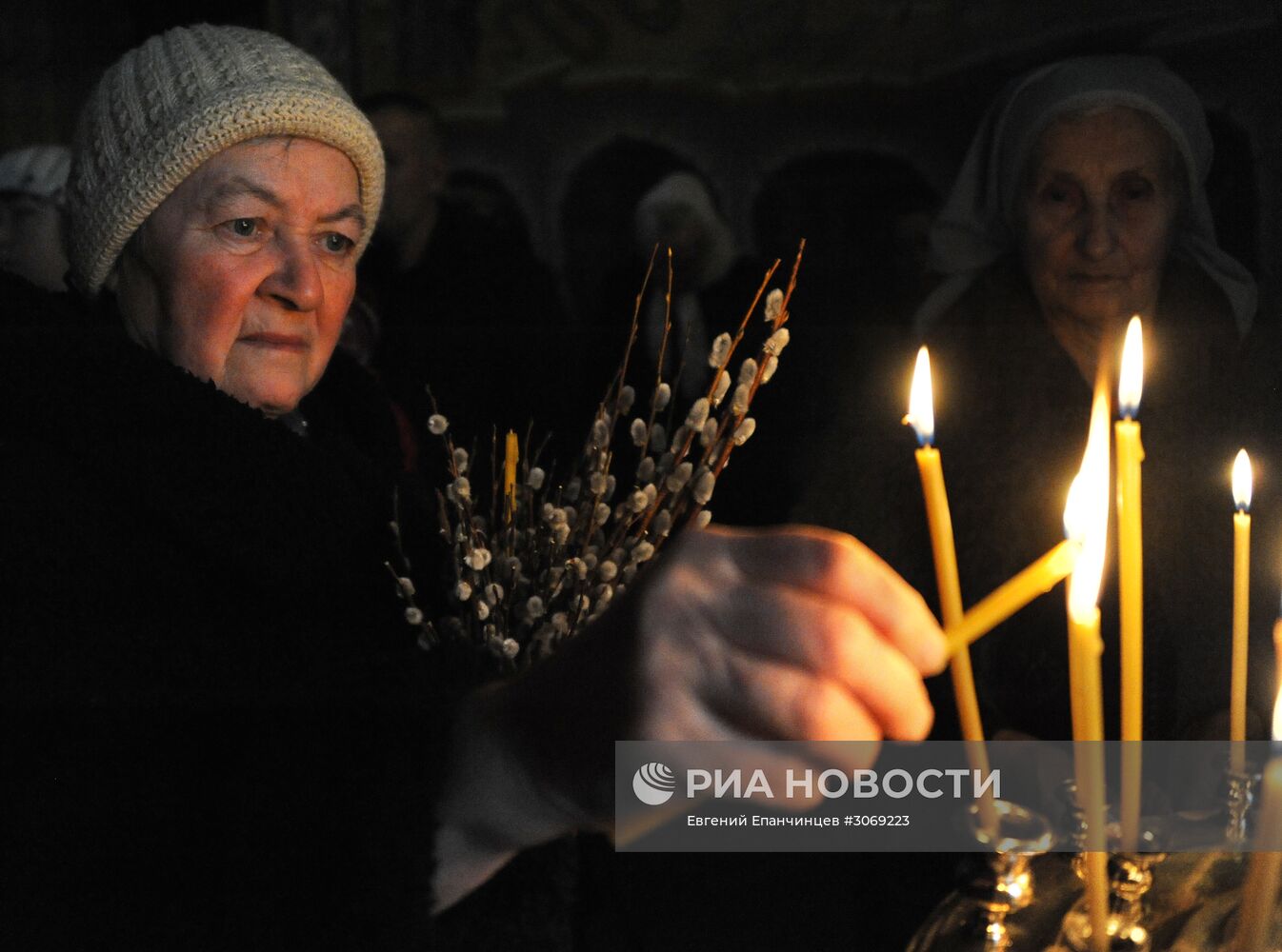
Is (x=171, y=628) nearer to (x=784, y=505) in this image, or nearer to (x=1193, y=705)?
(x=784, y=505)

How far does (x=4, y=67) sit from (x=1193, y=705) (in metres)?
1.70

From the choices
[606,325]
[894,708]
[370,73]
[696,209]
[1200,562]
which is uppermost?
[370,73]

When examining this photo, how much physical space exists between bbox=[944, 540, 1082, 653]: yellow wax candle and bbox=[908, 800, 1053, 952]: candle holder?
242 mm

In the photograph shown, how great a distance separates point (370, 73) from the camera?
1517 millimetres

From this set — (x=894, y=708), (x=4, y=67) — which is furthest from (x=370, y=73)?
(x=894, y=708)

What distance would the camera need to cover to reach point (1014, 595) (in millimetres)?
376

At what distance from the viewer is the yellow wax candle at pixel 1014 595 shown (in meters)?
0.37

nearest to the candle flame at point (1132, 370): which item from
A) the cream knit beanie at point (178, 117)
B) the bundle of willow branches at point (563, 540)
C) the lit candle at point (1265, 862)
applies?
the lit candle at point (1265, 862)

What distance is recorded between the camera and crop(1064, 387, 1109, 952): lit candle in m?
0.41

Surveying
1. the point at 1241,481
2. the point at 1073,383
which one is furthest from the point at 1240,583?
the point at 1073,383

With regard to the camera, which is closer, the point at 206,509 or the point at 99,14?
the point at 206,509

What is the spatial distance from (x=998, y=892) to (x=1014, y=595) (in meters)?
0.30

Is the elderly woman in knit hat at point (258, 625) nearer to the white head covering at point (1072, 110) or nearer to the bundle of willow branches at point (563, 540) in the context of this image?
the bundle of willow branches at point (563, 540)

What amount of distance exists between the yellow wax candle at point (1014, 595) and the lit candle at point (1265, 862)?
12 cm
